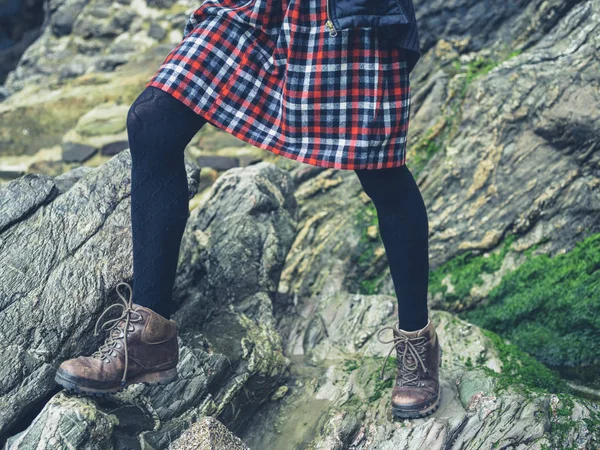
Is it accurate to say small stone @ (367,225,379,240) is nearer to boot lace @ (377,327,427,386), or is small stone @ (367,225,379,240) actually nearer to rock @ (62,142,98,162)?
boot lace @ (377,327,427,386)

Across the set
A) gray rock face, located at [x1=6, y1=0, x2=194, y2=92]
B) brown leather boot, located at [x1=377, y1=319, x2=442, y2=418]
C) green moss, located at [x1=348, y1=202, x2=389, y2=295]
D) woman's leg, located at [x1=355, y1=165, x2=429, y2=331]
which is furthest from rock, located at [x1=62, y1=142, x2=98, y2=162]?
brown leather boot, located at [x1=377, y1=319, x2=442, y2=418]

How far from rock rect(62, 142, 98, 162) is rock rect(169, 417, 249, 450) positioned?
3.01m

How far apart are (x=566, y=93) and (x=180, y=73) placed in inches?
94.1

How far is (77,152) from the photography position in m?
4.79

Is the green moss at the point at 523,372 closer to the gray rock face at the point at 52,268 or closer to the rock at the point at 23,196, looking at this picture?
the gray rock face at the point at 52,268

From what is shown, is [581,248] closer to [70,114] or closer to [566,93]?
[566,93]

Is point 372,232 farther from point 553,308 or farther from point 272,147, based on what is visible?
point 272,147

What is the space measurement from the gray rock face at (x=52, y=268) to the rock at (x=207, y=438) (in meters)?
0.50

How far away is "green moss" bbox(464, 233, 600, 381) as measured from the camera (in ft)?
9.63

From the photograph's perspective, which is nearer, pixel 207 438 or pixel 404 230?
pixel 207 438

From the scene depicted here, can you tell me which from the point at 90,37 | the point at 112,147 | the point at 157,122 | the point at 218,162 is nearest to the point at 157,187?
the point at 157,122

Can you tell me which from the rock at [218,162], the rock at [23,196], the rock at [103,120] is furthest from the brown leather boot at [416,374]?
the rock at [103,120]

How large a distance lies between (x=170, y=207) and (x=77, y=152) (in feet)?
9.62

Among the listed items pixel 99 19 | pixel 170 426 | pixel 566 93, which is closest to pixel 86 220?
pixel 170 426
